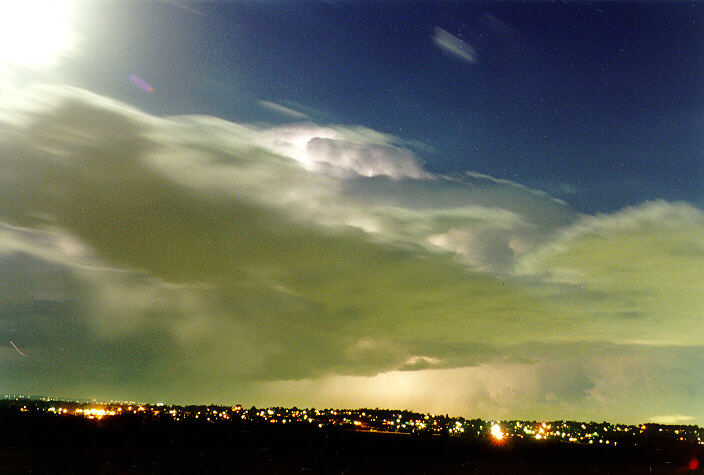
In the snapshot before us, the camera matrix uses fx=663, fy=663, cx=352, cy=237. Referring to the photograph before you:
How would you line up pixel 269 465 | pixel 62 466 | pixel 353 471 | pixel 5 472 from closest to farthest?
pixel 5 472 → pixel 62 466 → pixel 353 471 → pixel 269 465

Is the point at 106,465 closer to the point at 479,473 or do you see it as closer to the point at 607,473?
the point at 479,473

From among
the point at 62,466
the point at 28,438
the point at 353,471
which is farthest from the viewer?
Result: the point at 28,438

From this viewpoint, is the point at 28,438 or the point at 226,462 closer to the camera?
the point at 226,462

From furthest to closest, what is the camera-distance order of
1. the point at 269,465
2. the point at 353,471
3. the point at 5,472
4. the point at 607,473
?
the point at 607,473 → the point at 269,465 → the point at 353,471 → the point at 5,472

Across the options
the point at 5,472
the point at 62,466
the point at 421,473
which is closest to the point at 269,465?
the point at 421,473

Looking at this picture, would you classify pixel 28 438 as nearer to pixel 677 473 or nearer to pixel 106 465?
pixel 106 465

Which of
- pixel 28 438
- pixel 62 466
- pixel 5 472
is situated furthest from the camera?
pixel 28 438

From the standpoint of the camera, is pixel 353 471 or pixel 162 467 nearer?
pixel 162 467

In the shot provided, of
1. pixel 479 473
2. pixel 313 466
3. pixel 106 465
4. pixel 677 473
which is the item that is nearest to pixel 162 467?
pixel 106 465

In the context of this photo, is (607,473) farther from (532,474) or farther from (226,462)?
(226,462)
